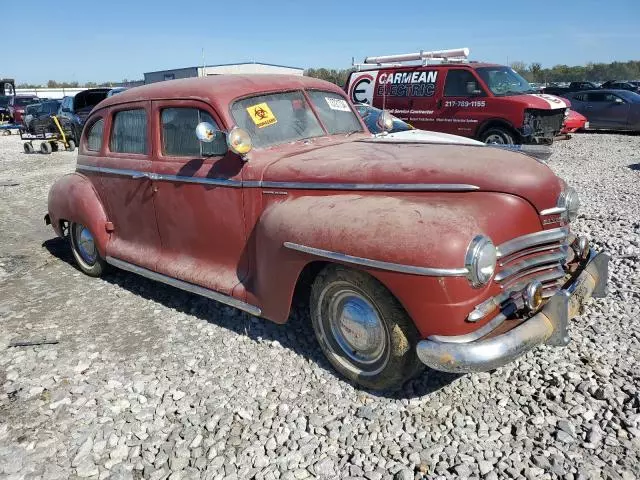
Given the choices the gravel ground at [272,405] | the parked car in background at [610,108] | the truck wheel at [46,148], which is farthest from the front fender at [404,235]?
the truck wheel at [46,148]

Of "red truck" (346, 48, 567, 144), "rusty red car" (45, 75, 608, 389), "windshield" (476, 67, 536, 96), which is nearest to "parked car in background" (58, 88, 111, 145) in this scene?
"red truck" (346, 48, 567, 144)

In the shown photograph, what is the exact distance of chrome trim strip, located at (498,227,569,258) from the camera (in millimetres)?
2783

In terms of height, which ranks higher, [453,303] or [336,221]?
[336,221]

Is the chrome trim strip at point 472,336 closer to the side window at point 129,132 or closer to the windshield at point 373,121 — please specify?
the side window at point 129,132

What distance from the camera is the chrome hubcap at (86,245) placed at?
205 inches

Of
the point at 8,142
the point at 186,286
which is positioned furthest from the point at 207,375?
the point at 8,142

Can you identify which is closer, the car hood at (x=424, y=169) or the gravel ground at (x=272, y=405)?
the gravel ground at (x=272, y=405)

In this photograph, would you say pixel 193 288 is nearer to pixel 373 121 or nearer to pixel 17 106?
pixel 373 121

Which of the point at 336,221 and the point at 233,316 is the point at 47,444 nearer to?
the point at 233,316

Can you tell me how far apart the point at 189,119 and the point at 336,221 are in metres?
1.70

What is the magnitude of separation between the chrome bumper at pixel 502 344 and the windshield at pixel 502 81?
9146mm

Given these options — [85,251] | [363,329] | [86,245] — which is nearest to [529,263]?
[363,329]

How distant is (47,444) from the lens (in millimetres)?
2820

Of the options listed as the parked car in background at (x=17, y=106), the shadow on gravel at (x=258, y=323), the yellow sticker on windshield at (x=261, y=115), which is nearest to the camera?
the shadow on gravel at (x=258, y=323)
